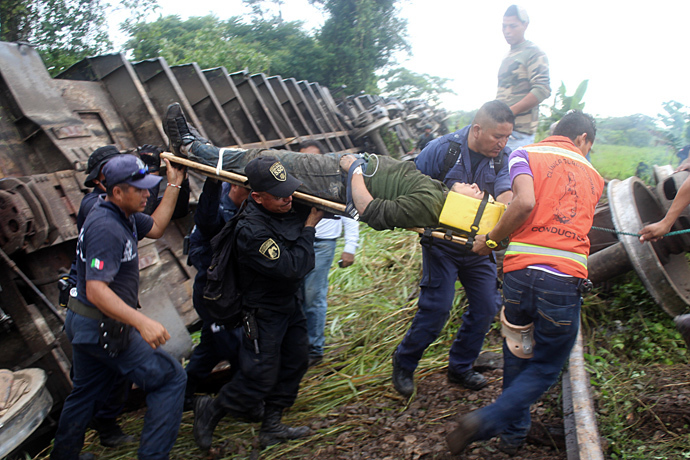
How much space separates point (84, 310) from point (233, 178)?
124cm

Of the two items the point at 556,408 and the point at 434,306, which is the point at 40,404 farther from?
the point at 556,408

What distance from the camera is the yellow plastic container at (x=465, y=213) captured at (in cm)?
290

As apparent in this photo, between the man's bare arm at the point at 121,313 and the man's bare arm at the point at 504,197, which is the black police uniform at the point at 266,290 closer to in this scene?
the man's bare arm at the point at 121,313

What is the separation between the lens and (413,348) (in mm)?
3426

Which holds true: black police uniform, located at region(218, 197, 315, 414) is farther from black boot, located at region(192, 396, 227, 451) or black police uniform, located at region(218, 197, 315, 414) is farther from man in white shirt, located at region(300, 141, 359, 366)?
man in white shirt, located at region(300, 141, 359, 366)

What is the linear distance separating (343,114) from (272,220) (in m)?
8.77

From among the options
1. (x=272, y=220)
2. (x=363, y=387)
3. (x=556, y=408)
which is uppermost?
(x=272, y=220)

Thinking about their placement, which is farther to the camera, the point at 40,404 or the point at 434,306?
the point at 434,306

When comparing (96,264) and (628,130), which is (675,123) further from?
(96,264)

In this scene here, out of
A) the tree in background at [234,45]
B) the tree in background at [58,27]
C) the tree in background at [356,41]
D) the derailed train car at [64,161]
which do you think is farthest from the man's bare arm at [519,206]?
the tree in background at [356,41]

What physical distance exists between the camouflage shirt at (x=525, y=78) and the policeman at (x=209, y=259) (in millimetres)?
3057

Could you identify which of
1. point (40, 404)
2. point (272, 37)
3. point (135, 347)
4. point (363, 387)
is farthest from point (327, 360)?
point (272, 37)

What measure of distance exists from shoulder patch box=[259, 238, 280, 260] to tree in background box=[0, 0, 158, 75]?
914cm

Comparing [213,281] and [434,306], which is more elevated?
[213,281]
